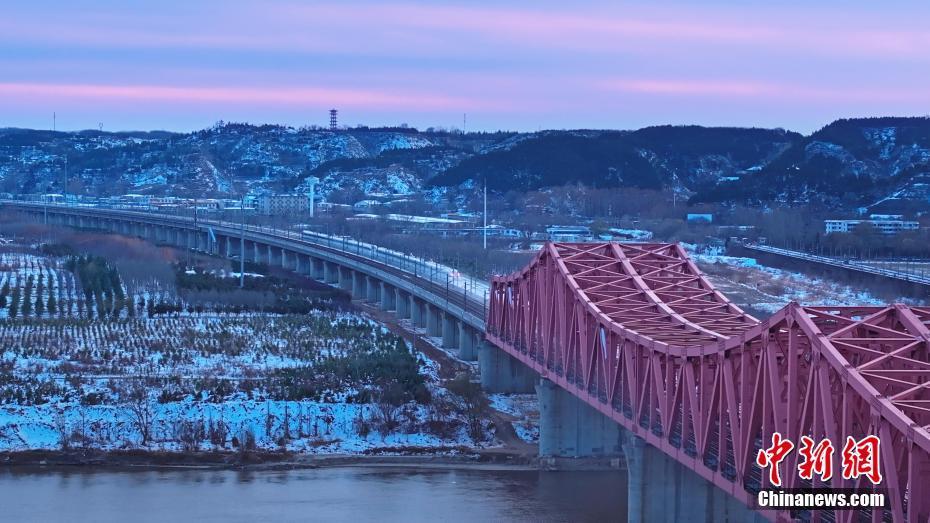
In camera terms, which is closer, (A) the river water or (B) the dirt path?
(A) the river water

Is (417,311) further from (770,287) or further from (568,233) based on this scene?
(568,233)

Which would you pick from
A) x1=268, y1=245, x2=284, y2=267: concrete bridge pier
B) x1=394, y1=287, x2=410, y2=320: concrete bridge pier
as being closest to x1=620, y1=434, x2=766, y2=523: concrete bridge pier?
x1=394, y1=287, x2=410, y2=320: concrete bridge pier

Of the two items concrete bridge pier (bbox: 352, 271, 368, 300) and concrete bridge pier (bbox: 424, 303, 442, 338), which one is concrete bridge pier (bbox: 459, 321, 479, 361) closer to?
concrete bridge pier (bbox: 424, 303, 442, 338)

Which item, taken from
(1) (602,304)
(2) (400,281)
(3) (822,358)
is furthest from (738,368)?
(2) (400,281)

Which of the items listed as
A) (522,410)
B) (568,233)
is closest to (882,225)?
(568,233)

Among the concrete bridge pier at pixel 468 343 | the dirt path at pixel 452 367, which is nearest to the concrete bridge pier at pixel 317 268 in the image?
the dirt path at pixel 452 367

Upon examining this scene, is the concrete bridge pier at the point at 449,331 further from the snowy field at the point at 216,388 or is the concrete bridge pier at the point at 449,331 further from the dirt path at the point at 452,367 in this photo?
the snowy field at the point at 216,388
